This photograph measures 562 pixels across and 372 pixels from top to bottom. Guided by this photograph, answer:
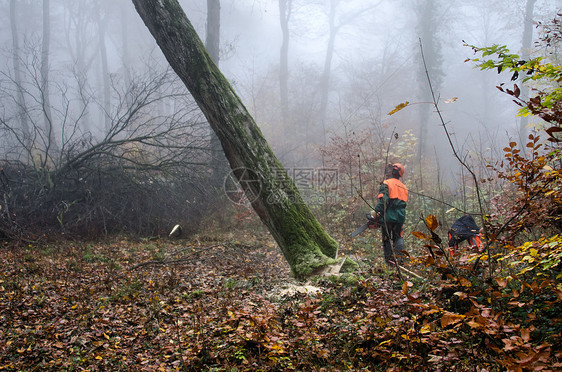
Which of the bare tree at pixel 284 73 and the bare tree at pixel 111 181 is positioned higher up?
the bare tree at pixel 284 73

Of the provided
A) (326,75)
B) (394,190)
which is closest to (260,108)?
(326,75)

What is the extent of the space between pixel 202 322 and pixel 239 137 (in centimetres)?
272

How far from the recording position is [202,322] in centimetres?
347

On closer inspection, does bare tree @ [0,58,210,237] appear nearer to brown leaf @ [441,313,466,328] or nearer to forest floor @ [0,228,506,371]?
forest floor @ [0,228,506,371]

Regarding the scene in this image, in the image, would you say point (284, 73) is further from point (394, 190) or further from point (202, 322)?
point (202, 322)

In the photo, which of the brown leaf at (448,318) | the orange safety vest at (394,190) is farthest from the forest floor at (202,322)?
the orange safety vest at (394,190)

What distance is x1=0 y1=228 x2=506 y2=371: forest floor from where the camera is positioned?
9.14ft

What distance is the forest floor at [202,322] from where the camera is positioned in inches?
110

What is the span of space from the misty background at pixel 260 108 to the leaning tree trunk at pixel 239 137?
6.35ft

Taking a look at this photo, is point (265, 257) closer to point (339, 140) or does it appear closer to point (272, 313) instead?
point (272, 313)

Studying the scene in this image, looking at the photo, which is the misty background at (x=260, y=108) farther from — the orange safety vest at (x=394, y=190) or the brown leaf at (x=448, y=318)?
the brown leaf at (x=448, y=318)

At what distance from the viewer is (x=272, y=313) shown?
3570mm

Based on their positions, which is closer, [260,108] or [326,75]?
[260,108]

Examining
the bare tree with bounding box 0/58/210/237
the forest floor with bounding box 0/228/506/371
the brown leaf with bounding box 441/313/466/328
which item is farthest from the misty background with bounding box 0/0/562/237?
the forest floor with bounding box 0/228/506/371
